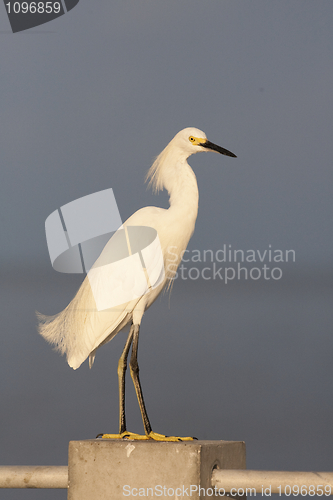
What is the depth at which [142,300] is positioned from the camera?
222cm

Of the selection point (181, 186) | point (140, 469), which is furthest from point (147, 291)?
point (140, 469)

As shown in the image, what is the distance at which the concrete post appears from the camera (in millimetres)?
1647

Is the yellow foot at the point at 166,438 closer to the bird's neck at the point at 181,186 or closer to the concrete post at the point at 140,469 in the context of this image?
the concrete post at the point at 140,469

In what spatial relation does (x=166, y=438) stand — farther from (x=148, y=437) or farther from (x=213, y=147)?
(x=213, y=147)

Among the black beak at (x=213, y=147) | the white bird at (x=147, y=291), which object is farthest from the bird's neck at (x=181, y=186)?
the black beak at (x=213, y=147)

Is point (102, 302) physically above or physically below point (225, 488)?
Result: above

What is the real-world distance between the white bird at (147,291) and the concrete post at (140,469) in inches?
13.8

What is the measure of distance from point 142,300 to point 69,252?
44 cm

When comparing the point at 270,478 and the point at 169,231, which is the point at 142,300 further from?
the point at 270,478

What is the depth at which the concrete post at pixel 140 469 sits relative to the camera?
165cm

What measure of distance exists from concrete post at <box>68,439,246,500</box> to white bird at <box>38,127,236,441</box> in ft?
1.15

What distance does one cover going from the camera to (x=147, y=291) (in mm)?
2223

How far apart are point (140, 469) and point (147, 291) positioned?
0.75 m

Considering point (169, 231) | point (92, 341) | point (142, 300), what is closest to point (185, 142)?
point (169, 231)
